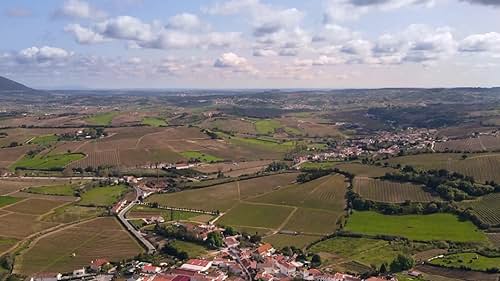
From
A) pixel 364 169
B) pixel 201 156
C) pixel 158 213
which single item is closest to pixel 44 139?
pixel 201 156

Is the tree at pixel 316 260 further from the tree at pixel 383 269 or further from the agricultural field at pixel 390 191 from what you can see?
the agricultural field at pixel 390 191

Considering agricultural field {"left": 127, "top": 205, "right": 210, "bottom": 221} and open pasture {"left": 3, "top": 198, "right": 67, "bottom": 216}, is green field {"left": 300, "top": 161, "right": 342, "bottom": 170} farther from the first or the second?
open pasture {"left": 3, "top": 198, "right": 67, "bottom": 216}

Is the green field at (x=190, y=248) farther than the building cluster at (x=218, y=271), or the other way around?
the green field at (x=190, y=248)

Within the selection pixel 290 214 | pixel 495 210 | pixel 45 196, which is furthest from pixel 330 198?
pixel 45 196

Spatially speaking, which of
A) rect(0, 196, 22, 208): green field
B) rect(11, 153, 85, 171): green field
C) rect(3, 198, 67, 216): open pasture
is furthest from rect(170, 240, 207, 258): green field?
rect(11, 153, 85, 171): green field

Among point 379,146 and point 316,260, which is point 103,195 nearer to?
point 316,260

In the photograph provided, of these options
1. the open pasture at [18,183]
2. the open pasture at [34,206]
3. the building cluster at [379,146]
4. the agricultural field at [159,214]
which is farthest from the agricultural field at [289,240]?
the building cluster at [379,146]

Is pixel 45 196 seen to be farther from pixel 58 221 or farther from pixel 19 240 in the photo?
pixel 19 240
